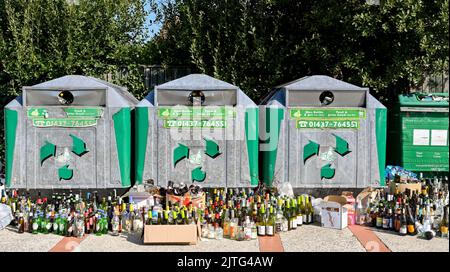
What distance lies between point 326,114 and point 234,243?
220 centimetres

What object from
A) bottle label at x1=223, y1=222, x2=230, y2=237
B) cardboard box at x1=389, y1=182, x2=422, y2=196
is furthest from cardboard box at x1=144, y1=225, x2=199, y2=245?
cardboard box at x1=389, y1=182, x2=422, y2=196

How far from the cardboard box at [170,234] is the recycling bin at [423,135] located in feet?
12.9

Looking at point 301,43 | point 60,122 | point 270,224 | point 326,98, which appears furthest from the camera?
point 301,43

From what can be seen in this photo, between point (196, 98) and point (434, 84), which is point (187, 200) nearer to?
point (196, 98)

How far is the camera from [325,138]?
638 cm

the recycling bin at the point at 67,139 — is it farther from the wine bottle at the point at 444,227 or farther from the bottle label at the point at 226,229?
the wine bottle at the point at 444,227

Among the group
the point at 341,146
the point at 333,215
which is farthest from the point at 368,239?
the point at 341,146

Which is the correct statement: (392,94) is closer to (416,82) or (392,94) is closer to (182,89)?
(416,82)

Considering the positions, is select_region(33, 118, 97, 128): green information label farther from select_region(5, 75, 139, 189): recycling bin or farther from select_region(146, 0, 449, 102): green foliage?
select_region(146, 0, 449, 102): green foliage

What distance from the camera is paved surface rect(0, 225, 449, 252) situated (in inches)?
190

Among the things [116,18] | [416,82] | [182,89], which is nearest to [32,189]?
[182,89]

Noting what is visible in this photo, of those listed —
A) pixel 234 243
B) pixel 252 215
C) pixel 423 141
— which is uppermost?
pixel 423 141

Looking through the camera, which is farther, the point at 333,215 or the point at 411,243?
the point at 333,215

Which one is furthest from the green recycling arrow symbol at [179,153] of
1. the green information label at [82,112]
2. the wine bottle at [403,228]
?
the wine bottle at [403,228]
